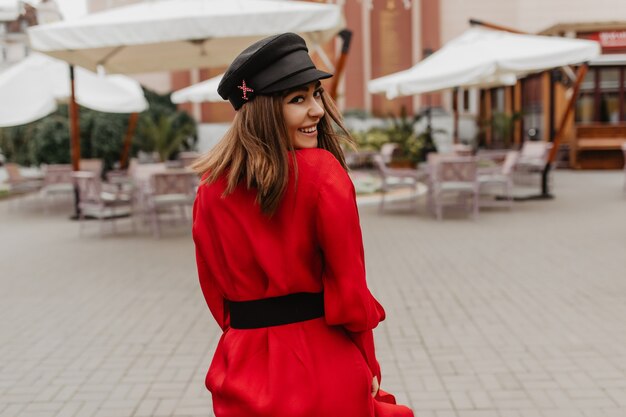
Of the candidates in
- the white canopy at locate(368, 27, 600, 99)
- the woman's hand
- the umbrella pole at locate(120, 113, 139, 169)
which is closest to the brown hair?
the woman's hand

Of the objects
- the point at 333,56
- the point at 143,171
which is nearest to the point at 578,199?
the point at 143,171

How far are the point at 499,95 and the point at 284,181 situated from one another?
79.8 feet

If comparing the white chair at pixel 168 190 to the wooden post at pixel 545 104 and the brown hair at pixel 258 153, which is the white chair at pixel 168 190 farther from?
the wooden post at pixel 545 104

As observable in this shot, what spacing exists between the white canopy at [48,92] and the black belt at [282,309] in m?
11.0

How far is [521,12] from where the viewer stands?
83.5ft

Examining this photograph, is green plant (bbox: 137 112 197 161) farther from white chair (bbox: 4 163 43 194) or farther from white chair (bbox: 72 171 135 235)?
white chair (bbox: 72 171 135 235)

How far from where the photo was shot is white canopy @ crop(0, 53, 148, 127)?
472 inches

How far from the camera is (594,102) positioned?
2088cm

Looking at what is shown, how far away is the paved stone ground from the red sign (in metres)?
12.4

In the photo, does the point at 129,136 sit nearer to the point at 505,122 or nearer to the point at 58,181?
the point at 58,181

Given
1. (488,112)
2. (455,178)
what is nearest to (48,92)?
(455,178)

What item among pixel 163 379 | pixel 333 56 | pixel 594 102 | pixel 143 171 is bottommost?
pixel 163 379

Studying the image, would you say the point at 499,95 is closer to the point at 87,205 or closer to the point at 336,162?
the point at 87,205

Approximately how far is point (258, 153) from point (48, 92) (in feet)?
39.2
